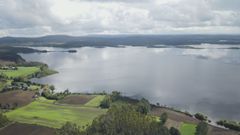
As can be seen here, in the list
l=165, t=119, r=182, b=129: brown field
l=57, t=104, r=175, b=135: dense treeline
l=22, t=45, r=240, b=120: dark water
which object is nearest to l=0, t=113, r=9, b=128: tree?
l=57, t=104, r=175, b=135: dense treeline

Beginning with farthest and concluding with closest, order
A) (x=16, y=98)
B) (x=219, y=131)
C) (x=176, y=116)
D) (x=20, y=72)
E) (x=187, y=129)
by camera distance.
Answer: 1. (x=20, y=72)
2. (x=16, y=98)
3. (x=176, y=116)
4. (x=187, y=129)
5. (x=219, y=131)

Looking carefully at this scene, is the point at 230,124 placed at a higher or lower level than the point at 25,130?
higher

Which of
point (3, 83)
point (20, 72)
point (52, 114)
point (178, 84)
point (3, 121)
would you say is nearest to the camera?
point (3, 121)

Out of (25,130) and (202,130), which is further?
(25,130)

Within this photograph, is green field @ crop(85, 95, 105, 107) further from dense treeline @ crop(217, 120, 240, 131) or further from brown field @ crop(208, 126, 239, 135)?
brown field @ crop(208, 126, 239, 135)

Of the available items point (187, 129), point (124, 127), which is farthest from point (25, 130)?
point (187, 129)

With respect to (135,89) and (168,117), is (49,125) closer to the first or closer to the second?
(168,117)

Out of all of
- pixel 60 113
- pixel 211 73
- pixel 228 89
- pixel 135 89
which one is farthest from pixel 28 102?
pixel 211 73

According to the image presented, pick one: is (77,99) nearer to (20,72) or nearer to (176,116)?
(176,116)
